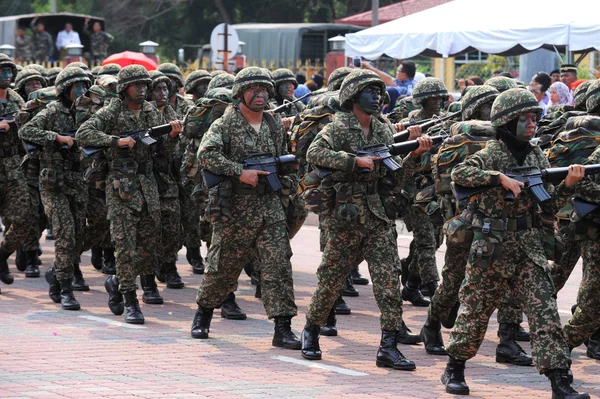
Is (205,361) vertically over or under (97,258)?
over

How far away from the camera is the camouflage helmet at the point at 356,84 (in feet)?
30.2

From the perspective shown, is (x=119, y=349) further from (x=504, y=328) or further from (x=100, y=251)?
(x=100, y=251)

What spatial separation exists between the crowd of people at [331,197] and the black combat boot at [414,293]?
0.02 metres

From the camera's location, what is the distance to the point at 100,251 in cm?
1416

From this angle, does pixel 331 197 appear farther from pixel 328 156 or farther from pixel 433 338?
pixel 433 338

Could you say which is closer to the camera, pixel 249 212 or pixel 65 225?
pixel 249 212

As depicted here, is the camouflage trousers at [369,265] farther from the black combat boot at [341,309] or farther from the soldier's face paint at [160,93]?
the soldier's face paint at [160,93]

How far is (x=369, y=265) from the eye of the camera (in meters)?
9.11

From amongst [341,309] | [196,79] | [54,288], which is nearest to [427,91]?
[341,309]

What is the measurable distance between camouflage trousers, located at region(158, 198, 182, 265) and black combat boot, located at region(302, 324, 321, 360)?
3213 mm

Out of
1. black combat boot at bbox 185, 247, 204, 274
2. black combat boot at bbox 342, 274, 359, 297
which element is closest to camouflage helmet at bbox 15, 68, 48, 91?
black combat boot at bbox 185, 247, 204, 274

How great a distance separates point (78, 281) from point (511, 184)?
6.23 metres

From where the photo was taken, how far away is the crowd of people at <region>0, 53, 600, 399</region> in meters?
8.09

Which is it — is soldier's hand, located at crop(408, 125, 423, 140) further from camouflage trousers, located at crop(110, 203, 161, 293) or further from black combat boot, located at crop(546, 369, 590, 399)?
camouflage trousers, located at crop(110, 203, 161, 293)
